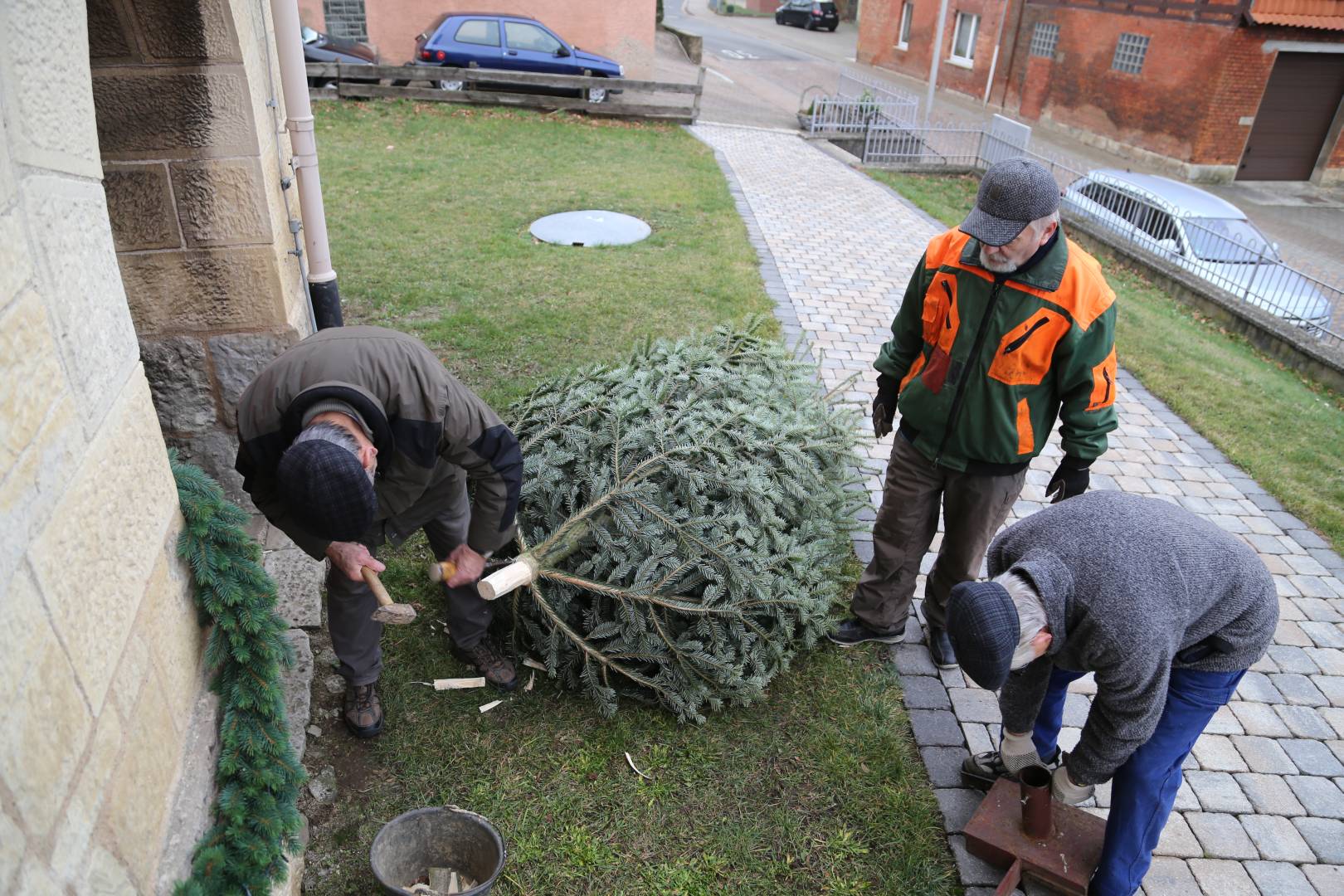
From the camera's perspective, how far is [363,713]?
11.6 feet

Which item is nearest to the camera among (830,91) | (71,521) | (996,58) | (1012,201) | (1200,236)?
(71,521)

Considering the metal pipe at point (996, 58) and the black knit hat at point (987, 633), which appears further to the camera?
the metal pipe at point (996, 58)

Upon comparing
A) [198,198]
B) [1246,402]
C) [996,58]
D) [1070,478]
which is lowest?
[1246,402]

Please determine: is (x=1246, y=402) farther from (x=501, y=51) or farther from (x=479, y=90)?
(x=501, y=51)

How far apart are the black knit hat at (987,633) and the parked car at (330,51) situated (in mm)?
15549

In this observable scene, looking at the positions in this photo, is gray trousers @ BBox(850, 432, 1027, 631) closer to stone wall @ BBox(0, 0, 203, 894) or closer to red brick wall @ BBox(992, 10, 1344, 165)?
stone wall @ BBox(0, 0, 203, 894)

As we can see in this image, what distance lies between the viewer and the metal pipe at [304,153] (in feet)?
13.9

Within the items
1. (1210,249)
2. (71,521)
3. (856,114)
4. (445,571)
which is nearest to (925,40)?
(856,114)

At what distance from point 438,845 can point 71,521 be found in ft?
6.07

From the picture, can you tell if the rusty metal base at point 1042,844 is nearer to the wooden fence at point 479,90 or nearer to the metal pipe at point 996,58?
the wooden fence at point 479,90

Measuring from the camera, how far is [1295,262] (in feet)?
49.7

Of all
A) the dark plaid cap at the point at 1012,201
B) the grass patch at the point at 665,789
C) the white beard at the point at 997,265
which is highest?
the dark plaid cap at the point at 1012,201

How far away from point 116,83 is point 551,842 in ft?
11.1

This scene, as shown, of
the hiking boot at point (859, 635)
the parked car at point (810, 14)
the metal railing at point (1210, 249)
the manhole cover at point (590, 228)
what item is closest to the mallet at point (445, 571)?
the hiking boot at point (859, 635)
